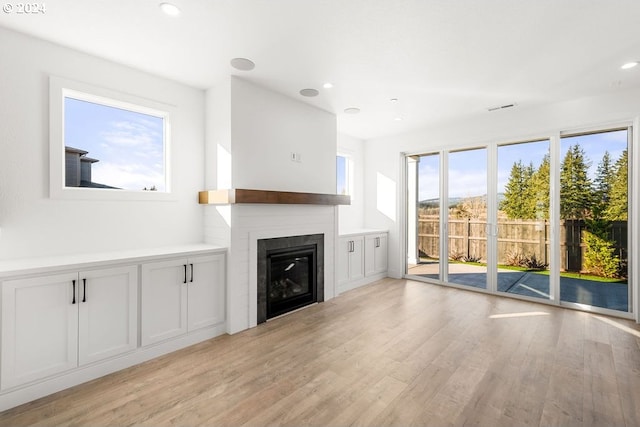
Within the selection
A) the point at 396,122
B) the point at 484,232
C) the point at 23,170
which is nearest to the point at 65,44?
the point at 23,170

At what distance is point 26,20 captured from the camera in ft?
7.67

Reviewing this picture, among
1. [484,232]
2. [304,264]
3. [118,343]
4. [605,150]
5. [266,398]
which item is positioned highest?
[605,150]

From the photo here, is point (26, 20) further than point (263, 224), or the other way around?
point (263, 224)

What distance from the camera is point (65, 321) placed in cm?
228

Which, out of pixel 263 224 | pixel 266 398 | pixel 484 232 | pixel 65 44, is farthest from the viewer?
pixel 484 232

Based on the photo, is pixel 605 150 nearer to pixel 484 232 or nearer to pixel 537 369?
pixel 484 232

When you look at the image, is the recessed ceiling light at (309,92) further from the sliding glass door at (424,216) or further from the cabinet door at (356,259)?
the sliding glass door at (424,216)

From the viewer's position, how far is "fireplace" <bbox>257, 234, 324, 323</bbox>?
3.56 m

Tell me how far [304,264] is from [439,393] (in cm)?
231

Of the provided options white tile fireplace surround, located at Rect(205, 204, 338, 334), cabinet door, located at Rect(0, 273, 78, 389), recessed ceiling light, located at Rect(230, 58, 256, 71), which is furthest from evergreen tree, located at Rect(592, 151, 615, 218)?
cabinet door, located at Rect(0, 273, 78, 389)

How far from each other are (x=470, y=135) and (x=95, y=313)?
17.2 feet

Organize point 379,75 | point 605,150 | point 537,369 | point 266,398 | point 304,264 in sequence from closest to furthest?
point 266,398, point 537,369, point 379,75, point 605,150, point 304,264

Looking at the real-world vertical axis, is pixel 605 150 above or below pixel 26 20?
below

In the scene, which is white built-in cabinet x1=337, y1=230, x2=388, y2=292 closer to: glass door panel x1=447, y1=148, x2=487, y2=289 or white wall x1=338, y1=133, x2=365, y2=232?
white wall x1=338, y1=133, x2=365, y2=232
